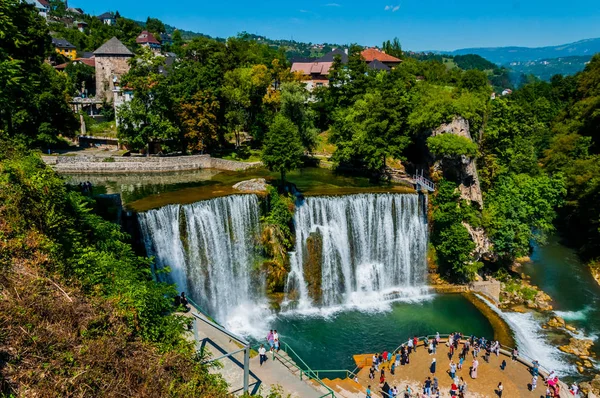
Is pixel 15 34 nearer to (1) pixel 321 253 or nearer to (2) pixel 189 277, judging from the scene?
(2) pixel 189 277

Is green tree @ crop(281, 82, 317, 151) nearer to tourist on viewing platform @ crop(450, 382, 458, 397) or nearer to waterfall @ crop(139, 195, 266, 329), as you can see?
waterfall @ crop(139, 195, 266, 329)

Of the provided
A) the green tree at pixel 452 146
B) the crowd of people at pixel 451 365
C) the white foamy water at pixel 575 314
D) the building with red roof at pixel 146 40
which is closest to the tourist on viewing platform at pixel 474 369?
the crowd of people at pixel 451 365

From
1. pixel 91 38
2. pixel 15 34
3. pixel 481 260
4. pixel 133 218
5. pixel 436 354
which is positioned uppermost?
pixel 91 38

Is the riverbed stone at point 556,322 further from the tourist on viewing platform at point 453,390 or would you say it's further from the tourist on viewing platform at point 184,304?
the tourist on viewing platform at point 184,304

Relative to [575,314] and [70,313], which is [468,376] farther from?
[70,313]

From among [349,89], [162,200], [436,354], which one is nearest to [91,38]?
[349,89]

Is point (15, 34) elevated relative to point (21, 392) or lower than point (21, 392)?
elevated

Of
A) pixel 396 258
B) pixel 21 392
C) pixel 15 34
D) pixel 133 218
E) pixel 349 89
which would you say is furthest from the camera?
pixel 349 89
